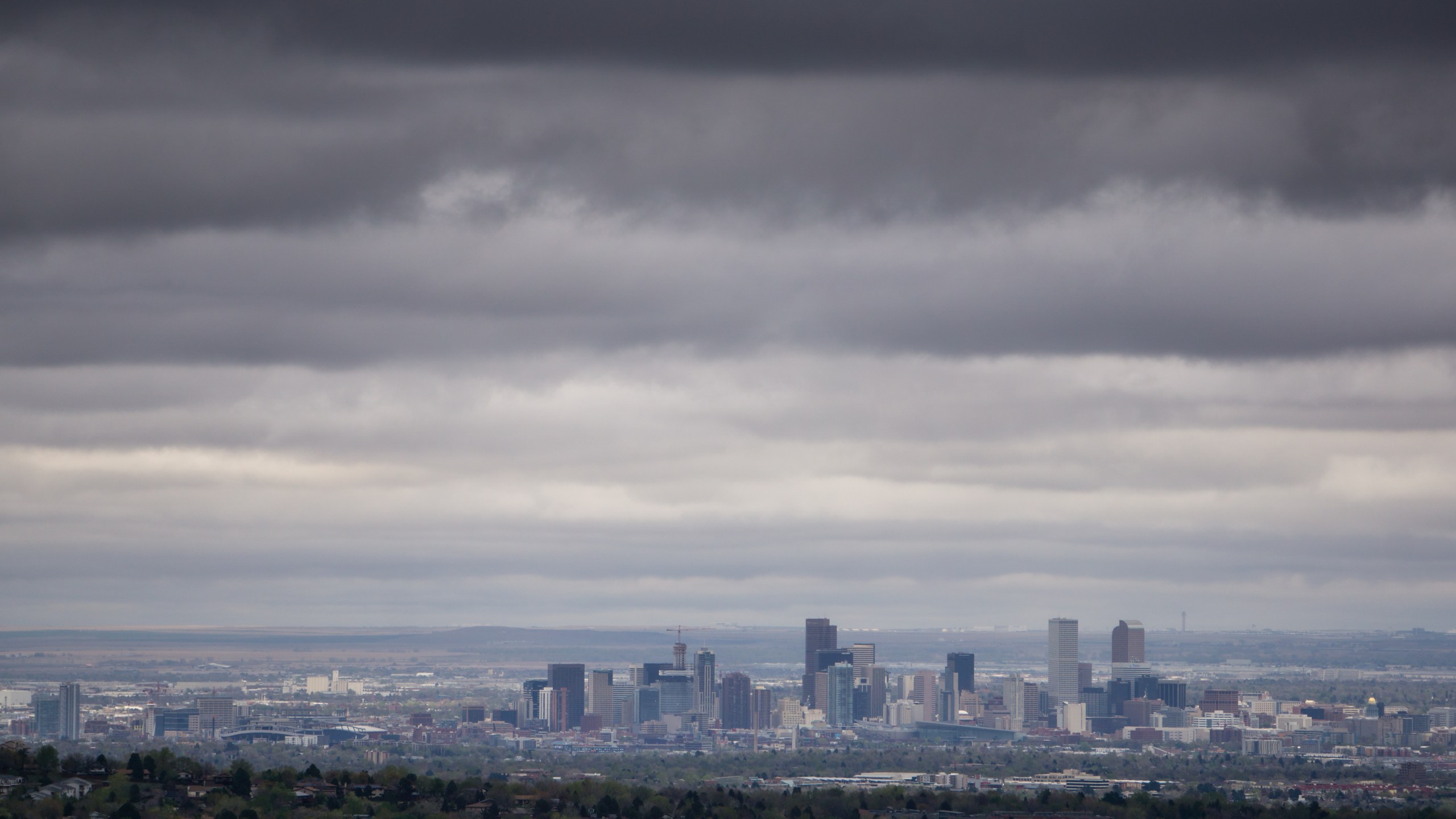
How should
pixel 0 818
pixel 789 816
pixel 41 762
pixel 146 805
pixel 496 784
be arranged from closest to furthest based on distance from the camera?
pixel 0 818 < pixel 146 805 < pixel 41 762 < pixel 789 816 < pixel 496 784

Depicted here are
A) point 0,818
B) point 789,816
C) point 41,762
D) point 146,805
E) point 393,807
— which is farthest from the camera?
point 789,816

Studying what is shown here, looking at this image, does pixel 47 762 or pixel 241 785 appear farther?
pixel 47 762

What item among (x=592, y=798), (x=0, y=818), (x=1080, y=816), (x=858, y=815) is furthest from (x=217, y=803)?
(x=1080, y=816)

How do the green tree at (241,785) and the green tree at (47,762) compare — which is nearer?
the green tree at (241,785)

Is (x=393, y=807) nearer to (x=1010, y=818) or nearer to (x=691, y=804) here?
(x=691, y=804)

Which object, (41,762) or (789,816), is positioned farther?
(789,816)

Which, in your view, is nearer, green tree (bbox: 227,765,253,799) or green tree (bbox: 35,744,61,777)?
green tree (bbox: 227,765,253,799)

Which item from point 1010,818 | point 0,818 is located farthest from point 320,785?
point 1010,818

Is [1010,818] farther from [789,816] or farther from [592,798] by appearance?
[592,798]

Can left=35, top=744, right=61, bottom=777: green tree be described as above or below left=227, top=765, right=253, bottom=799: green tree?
above

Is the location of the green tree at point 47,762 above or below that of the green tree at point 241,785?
above

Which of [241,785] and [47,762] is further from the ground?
[47,762]
